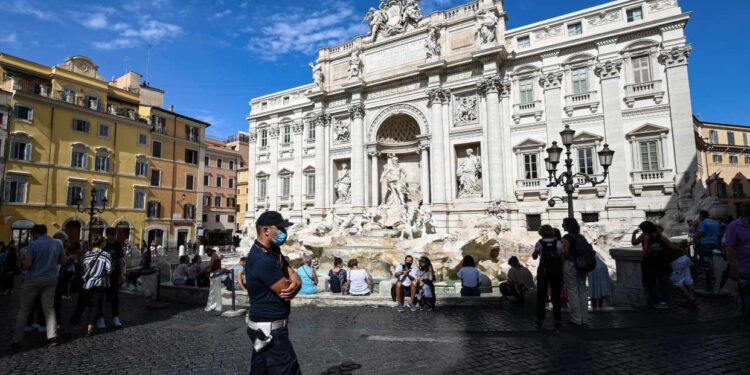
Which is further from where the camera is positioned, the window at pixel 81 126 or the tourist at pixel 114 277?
the window at pixel 81 126

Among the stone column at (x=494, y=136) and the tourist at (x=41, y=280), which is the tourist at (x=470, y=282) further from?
the stone column at (x=494, y=136)

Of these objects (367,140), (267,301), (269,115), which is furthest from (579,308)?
(269,115)

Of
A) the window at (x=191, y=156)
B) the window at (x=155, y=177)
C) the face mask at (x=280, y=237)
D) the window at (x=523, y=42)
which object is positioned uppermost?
the window at (x=523, y=42)

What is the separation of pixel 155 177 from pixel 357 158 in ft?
67.7

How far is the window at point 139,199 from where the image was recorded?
111 feet

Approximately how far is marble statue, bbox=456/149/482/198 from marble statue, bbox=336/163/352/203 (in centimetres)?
801

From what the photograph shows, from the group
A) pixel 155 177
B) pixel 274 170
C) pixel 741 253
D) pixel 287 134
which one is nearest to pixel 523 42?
pixel 287 134

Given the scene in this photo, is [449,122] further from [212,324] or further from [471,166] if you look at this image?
[212,324]

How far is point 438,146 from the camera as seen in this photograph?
23906 millimetres

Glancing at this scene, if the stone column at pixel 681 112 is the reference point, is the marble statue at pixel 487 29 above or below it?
above

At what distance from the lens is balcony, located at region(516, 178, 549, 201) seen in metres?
21.2

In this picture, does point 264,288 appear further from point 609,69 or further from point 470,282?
point 609,69

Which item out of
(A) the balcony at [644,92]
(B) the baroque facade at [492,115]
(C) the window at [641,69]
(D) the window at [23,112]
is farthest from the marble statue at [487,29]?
(D) the window at [23,112]

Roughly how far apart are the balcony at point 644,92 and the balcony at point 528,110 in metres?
4.01
